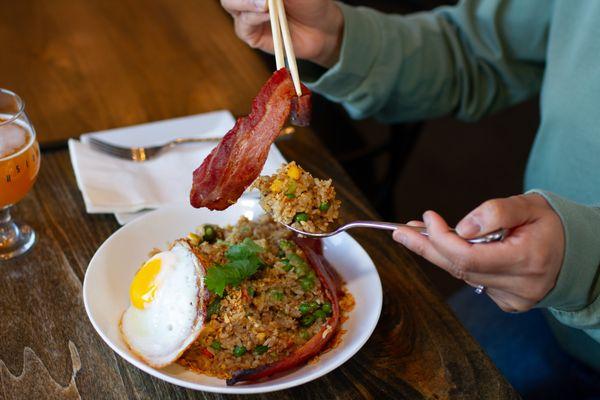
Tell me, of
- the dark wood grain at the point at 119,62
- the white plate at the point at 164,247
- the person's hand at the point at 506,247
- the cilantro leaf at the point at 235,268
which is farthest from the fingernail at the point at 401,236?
the dark wood grain at the point at 119,62

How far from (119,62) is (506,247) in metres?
1.69

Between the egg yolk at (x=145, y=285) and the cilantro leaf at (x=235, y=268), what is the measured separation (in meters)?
0.13

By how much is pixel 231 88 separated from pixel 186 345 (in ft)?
3.99

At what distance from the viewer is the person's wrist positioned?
1779 mm

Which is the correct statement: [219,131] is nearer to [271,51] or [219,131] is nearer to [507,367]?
[271,51]

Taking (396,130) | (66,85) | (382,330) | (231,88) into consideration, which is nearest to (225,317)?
(382,330)

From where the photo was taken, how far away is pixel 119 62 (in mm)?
2295

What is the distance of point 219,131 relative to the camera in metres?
1.93

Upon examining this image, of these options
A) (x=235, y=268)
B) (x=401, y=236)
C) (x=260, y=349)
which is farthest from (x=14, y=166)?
(x=401, y=236)

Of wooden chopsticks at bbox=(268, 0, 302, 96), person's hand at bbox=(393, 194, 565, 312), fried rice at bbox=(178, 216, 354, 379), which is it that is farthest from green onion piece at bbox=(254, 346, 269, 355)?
wooden chopsticks at bbox=(268, 0, 302, 96)

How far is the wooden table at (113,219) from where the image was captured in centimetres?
124

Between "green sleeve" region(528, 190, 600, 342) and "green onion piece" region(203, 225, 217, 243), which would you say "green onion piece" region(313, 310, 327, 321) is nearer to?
"green onion piece" region(203, 225, 217, 243)

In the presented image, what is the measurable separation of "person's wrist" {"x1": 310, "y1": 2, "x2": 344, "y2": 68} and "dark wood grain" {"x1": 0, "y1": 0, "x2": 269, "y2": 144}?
1.18ft

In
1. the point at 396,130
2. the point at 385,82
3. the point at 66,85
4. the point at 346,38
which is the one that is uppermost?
the point at 346,38
